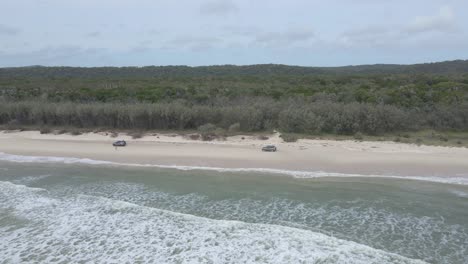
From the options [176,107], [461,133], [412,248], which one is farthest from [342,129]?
[412,248]

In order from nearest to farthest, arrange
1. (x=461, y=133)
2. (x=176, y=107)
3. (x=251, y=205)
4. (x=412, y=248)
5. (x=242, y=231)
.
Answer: (x=412, y=248) → (x=242, y=231) → (x=251, y=205) → (x=461, y=133) → (x=176, y=107)

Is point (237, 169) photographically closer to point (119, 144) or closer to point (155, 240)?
point (155, 240)

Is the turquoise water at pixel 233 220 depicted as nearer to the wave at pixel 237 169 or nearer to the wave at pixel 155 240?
the wave at pixel 155 240

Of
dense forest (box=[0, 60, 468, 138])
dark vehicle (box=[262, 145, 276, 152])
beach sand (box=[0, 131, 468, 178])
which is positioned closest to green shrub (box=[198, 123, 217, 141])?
beach sand (box=[0, 131, 468, 178])

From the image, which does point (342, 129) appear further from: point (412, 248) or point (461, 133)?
point (412, 248)

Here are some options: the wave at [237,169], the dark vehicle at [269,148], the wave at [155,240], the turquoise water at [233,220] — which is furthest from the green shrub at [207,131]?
the wave at [155,240]

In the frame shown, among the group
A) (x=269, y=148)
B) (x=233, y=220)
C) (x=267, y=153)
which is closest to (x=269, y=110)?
(x=269, y=148)
